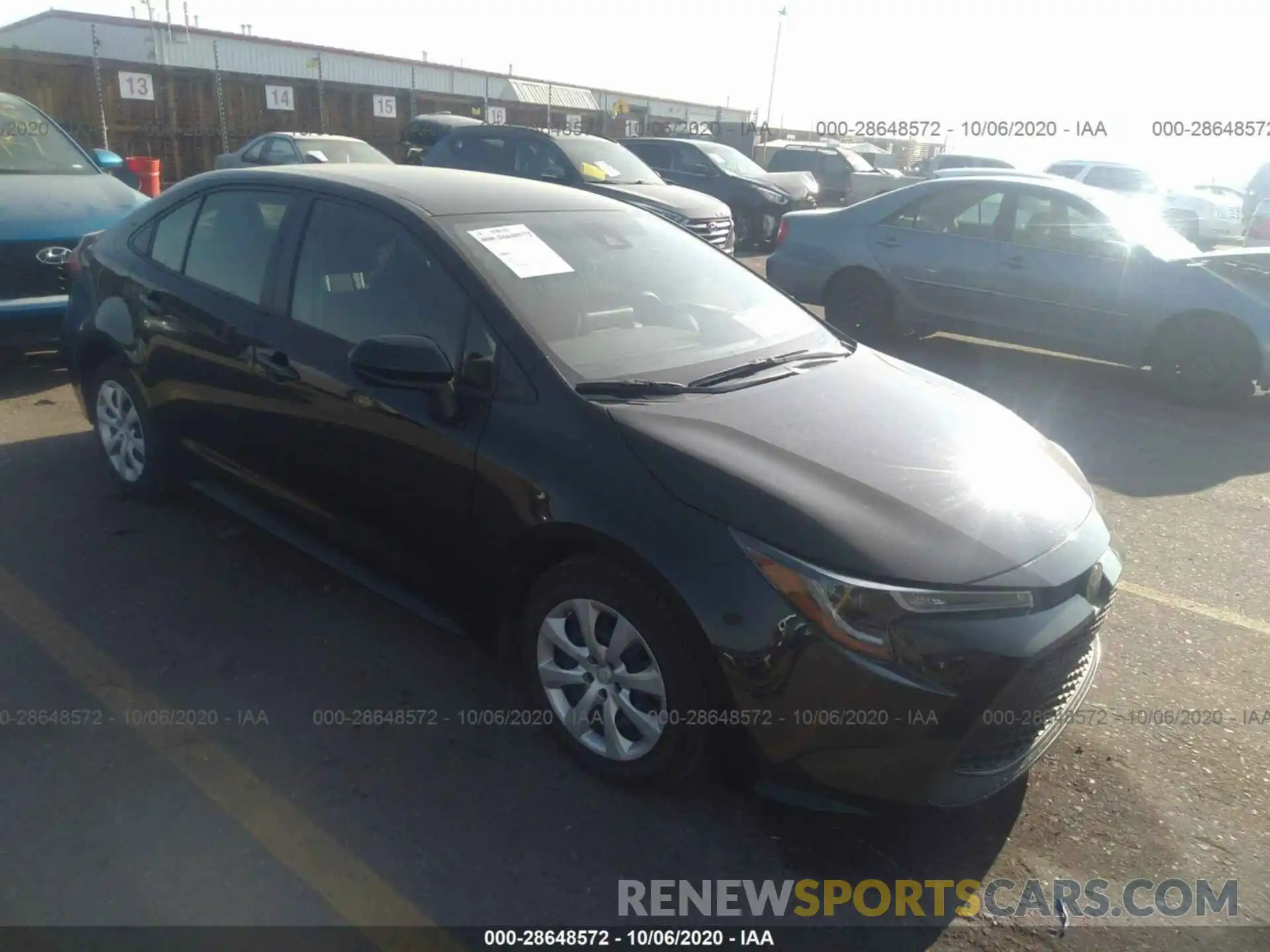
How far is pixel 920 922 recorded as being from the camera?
2.51 m

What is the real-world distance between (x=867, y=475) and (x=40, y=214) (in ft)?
20.2

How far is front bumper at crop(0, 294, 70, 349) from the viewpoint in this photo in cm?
612

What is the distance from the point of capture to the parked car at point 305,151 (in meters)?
13.0

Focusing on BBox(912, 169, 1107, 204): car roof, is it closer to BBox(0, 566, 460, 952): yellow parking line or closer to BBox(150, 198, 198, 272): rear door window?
BBox(150, 198, 198, 272): rear door window

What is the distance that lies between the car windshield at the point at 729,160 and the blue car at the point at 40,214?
10.2 m

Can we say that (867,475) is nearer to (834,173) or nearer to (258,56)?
(834,173)

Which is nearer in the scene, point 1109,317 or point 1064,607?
point 1064,607

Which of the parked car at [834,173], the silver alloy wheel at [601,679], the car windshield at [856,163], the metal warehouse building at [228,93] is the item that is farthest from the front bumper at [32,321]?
the car windshield at [856,163]

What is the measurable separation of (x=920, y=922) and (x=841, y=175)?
20183 mm

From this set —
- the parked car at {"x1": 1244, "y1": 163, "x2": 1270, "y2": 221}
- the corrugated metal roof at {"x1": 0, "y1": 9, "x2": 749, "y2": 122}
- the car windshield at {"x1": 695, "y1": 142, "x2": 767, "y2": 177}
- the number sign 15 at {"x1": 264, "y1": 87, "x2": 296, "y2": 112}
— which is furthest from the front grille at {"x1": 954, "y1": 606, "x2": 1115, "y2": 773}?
the corrugated metal roof at {"x1": 0, "y1": 9, "x2": 749, "y2": 122}

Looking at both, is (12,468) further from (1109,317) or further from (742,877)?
(1109,317)

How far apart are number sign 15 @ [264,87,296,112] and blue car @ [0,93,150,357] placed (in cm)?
1592

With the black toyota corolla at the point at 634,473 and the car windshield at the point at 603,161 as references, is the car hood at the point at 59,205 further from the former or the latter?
the car windshield at the point at 603,161

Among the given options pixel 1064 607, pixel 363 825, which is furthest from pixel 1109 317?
pixel 363 825
